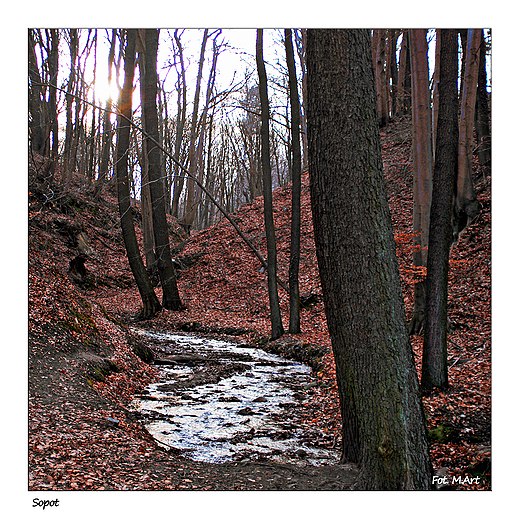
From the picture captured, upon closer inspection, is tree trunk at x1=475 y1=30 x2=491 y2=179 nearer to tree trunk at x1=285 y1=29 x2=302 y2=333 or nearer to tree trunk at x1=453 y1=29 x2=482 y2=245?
tree trunk at x1=453 y1=29 x2=482 y2=245

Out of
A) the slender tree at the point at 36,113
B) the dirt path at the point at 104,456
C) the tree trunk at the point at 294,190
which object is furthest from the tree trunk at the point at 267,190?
the slender tree at the point at 36,113

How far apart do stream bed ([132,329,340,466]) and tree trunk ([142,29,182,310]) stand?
476 centimetres

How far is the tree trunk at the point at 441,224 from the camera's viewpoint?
4.65 meters

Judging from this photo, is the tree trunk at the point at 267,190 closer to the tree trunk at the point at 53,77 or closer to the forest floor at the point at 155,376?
the forest floor at the point at 155,376

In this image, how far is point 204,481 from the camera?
3.22 metres

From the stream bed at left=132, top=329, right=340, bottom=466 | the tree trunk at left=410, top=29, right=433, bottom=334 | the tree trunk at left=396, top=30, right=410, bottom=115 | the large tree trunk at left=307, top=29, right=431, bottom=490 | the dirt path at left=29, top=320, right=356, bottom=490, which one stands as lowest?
the stream bed at left=132, top=329, right=340, bottom=466

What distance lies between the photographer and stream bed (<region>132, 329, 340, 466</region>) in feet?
13.3

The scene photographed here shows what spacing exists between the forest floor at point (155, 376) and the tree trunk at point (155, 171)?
32.5 inches

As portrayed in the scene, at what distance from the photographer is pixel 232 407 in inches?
210

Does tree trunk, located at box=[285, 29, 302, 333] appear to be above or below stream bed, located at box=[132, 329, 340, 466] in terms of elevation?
above

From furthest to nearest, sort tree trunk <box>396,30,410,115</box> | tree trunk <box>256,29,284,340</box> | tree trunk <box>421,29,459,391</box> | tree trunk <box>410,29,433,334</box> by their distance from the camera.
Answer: tree trunk <box>396,30,410,115</box>
tree trunk <box>256,29,284,340</box>
tree trunk <box>410,29,433,334</box>
tree trunk <box>421,29,459,391</box>

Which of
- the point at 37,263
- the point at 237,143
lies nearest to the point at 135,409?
the point at 37,263

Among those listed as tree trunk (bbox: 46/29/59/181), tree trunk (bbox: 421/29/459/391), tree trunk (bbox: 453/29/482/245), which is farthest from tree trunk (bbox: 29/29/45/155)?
tree trunk (bbox: 421/29/459/391)
